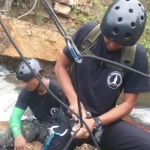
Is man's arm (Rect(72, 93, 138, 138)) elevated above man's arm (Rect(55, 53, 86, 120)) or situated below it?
below

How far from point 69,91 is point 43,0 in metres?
1.13

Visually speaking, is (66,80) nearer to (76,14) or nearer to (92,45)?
(92,45)

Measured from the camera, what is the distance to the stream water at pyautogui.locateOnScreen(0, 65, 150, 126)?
679 centimetres

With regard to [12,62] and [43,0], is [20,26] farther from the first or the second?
[43,0]

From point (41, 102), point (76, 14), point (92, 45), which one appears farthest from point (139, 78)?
point (76, 14)

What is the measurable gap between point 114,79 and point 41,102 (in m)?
1.23

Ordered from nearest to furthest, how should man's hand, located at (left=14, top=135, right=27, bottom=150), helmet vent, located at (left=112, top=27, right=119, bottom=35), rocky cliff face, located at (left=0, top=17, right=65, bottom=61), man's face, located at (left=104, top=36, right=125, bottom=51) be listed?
1. helmet vent, located at (left=112, top=27, right=119, bottom=35)
2. man's face, located at (left=104, top=36, right=125, bottom=51)
3. man's hand, located at (left=14, top=135, right=27, bottom=150)
4. rocky cliff face, located at (left=0, top=17, right=65, bottom=61)

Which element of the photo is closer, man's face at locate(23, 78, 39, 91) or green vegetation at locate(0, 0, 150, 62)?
man's face at locate(23, 78, 39, 91)

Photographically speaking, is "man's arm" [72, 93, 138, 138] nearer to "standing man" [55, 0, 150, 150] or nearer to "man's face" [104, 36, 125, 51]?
"standing man" [55, 0, 150, 150]

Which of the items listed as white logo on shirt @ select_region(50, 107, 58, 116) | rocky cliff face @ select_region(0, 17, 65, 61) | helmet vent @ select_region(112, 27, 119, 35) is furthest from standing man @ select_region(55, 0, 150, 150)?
rocky cliff face @ select_region(0, 17, 65, 61)

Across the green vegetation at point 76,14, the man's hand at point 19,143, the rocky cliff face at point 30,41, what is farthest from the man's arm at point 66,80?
the green vegetation at point 76,14

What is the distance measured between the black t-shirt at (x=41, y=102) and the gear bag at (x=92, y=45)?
955 millimetres

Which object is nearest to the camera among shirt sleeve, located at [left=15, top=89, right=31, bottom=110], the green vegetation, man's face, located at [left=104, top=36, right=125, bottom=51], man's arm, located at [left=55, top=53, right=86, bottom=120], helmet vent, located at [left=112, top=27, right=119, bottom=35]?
helmet vent, located at [left=112, top=27, right=119, bottom=35]

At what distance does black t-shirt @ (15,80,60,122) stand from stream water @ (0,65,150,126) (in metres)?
2.87
